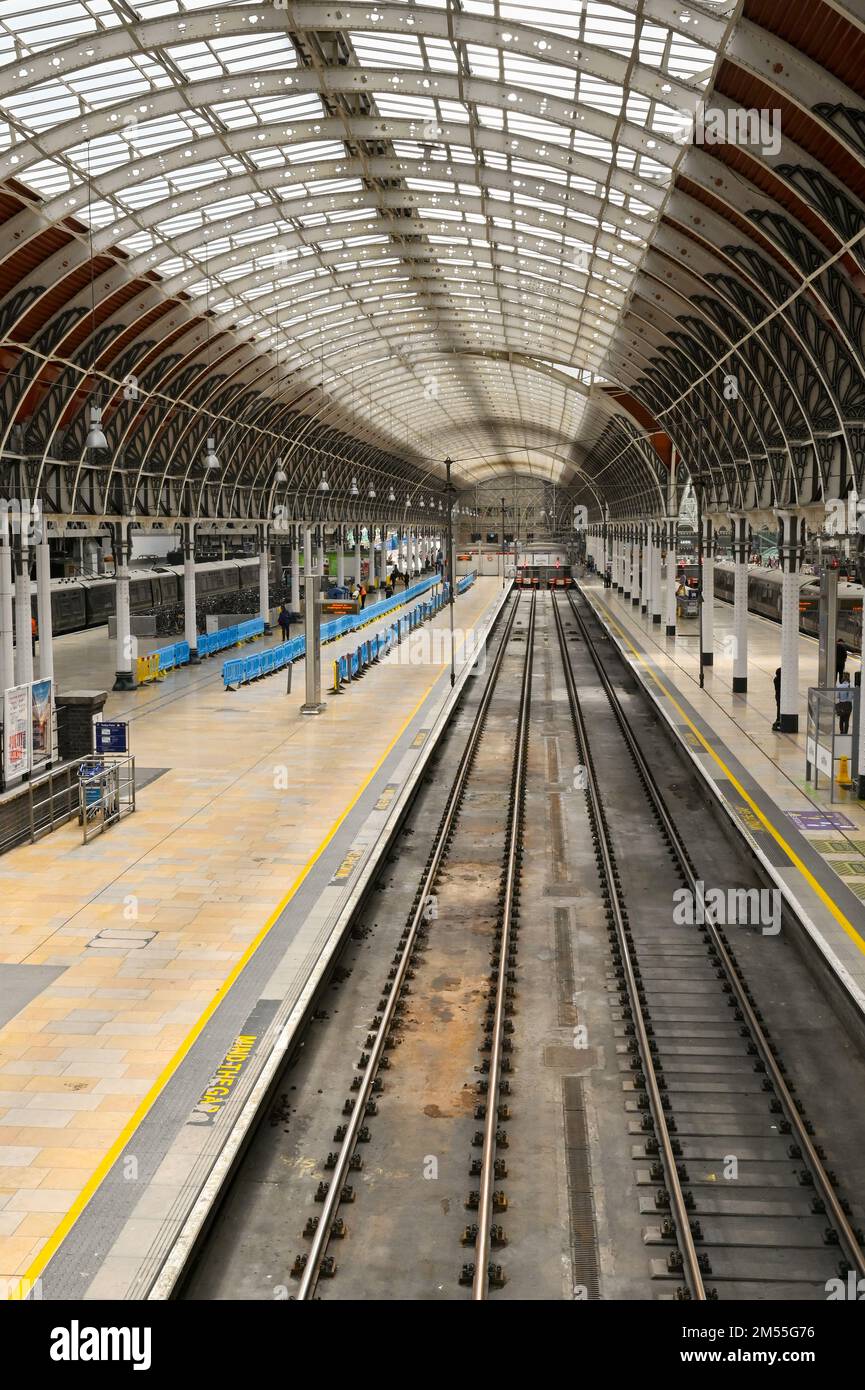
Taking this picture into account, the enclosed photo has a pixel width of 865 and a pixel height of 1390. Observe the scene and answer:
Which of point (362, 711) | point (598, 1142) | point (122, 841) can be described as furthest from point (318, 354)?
point (598, 1142)

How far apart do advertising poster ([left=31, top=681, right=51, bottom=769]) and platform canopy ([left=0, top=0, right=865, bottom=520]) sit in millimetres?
7023

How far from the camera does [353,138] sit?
2392 centimetres

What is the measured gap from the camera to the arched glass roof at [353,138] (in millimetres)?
18281

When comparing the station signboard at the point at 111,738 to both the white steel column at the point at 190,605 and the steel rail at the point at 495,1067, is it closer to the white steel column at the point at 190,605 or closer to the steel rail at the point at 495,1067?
the steel rail at the point at 495,1067

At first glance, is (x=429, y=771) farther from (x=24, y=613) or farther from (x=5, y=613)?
(x=24, y=613)

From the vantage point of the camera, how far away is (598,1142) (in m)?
10.0

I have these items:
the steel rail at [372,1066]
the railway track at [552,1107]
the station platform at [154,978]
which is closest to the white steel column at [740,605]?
the steel rail at [372,1066]

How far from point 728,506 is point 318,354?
17856 mm

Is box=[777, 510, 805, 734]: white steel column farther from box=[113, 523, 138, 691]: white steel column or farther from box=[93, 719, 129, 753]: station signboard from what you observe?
box=[113, 523, 138, 691]: white steel column

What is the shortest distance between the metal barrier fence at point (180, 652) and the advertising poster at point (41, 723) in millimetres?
14885

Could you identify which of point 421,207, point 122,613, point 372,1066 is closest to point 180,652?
point 122,613

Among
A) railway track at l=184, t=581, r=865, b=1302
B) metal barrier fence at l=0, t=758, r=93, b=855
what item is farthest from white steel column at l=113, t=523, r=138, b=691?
railway track at l=184, t=581, r=865, b=1302

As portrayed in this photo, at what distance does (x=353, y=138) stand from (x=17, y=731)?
1386 cm

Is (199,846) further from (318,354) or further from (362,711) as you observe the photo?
(318,354)
